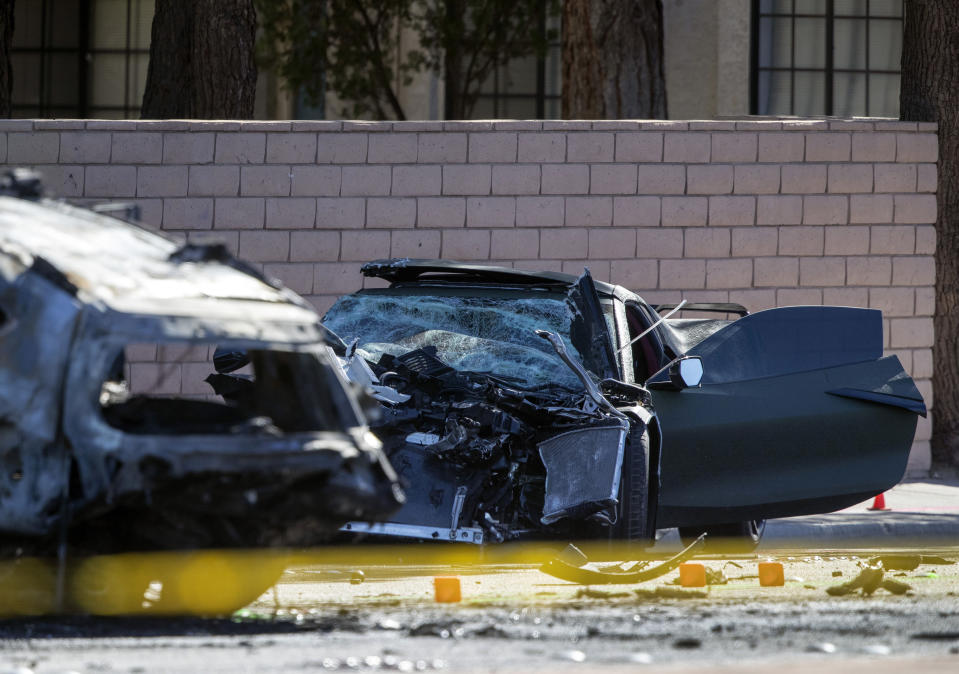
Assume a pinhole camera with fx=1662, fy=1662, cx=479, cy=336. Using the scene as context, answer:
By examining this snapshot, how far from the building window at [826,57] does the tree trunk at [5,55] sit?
9.74 m

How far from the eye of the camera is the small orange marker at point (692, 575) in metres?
7.72

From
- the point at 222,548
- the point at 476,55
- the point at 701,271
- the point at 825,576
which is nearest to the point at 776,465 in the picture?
the point at 825,576

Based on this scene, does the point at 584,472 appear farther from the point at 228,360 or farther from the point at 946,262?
the point at 946,262

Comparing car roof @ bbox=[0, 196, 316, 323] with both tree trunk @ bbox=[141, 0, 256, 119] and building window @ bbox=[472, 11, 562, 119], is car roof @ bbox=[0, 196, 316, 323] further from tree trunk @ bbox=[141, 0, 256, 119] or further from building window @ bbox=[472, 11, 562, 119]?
building window @ bbox=[472, 11, 562, 119]

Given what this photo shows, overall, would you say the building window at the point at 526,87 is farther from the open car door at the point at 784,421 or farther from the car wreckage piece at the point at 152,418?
the car wreckage piece at the point at 152,418

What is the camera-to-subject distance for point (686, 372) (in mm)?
8070

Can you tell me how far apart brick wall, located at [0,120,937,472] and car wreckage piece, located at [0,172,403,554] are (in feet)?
19.1

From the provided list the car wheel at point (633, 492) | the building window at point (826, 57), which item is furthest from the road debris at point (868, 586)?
the building window at point (826, 57)

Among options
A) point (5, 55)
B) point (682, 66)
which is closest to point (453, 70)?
point (682, 66)

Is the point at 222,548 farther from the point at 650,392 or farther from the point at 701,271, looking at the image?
the point at 701,271

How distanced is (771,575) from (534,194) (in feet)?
17.8

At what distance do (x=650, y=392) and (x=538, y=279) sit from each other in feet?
2.96

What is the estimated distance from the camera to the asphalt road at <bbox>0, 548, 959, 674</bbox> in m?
5.38

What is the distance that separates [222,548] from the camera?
6203 millimetres
